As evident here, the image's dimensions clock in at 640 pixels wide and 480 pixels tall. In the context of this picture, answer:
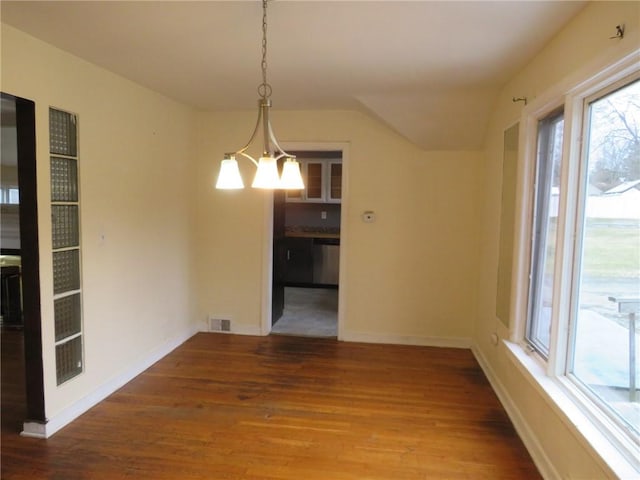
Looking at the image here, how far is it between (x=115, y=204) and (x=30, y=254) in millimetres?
801

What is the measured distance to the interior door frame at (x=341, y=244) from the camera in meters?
4.35

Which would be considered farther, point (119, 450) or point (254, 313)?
point (254, 313)

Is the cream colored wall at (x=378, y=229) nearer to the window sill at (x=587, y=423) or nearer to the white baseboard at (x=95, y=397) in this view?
the white baseboard at (x=95, y=397)

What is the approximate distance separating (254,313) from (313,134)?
78.2 inches

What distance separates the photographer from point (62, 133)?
8.81 feet

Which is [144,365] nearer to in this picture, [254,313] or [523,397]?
[254,313]

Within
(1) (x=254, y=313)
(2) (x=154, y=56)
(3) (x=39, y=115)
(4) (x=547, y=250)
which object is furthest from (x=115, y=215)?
(4) (x=547, y=250)

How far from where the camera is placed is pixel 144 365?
11.8ft

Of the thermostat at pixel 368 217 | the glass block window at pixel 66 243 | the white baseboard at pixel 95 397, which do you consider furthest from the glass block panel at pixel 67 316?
the thermostat at pixel 368 217

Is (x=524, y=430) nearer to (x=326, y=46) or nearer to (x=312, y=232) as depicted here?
(x=326, y=46)

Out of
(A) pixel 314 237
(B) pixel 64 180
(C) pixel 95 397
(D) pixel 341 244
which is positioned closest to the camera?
(B) pixel 64 180

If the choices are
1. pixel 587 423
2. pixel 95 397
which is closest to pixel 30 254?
pixel 95 397

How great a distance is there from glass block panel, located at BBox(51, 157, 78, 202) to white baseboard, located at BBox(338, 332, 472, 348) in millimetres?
2837

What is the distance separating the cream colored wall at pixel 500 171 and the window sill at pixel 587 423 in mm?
48
